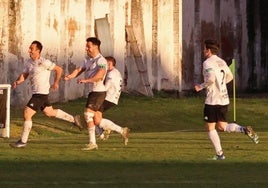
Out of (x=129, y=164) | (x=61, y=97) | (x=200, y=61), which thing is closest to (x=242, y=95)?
(x=200, y=61)

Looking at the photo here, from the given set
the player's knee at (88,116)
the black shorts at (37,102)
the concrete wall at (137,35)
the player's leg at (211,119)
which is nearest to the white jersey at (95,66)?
the player's knee at (88,116)

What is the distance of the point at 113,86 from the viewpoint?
84.5 feet

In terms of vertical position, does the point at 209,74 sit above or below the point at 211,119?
above

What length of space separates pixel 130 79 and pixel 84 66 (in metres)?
22.0

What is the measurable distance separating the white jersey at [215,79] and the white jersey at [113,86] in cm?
546

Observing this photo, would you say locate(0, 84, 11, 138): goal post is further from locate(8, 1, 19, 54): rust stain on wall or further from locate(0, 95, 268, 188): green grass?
locate(8, 1, 19, 54): rust stain on wall

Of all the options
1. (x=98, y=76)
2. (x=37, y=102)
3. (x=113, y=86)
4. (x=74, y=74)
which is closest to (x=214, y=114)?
(x=98, y=76)

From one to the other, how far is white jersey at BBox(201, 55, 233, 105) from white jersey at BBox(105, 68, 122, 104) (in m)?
5.46

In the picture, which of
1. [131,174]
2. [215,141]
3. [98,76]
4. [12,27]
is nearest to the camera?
[131,174]

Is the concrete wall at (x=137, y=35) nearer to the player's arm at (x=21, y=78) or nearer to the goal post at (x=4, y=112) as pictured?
the goal post at (x=4, y=112)

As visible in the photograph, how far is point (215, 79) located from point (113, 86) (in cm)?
580

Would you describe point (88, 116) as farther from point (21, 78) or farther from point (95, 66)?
point (21, 78)

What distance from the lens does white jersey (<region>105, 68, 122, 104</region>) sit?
25609 millimetres

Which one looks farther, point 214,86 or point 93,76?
point 93,76
